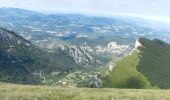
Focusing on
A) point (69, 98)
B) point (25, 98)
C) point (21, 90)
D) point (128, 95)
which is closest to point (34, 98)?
point (25, 98)

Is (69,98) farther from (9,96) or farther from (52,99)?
(9,96)

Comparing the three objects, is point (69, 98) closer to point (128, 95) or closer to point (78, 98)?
point (78, 98)

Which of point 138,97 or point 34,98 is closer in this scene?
point 34,98

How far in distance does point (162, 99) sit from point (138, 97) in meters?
2.75

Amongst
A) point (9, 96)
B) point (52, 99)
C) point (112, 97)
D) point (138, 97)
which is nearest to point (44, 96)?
point (52, 99)

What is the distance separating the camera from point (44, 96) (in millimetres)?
42938

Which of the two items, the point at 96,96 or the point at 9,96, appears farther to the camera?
the point at 96,96

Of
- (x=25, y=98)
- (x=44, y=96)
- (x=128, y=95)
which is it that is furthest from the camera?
(x=128, y=95)

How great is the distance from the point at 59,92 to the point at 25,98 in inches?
303

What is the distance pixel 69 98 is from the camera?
141 feet

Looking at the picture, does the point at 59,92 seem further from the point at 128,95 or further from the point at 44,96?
the point at 128,95

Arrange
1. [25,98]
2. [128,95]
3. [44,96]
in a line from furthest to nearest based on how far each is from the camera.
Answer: [128,95] → [44,96] → [25,98]

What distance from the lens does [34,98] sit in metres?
41.0

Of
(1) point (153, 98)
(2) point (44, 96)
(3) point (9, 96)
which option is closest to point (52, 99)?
(2) point (44, 96)
